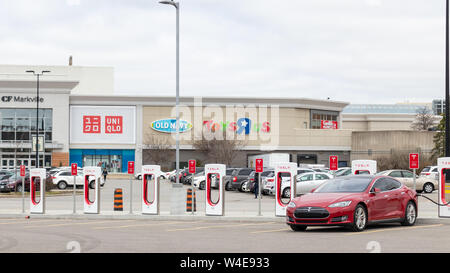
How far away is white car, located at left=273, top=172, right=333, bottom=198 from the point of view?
35.8 m

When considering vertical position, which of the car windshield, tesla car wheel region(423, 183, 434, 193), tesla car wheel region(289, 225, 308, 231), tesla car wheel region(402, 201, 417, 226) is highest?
the car windshield

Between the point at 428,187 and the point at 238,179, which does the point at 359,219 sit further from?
the point at 238,179

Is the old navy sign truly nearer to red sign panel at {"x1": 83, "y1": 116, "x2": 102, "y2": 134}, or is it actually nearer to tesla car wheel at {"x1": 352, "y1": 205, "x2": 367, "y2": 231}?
red sign panel at {"x1": 83, "y1": 116, "x2": 102, "y2": 134}

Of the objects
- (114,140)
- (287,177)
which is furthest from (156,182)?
(114,140)

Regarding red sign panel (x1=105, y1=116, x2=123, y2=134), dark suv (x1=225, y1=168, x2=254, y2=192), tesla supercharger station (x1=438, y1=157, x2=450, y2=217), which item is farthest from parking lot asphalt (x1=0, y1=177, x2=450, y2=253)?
red sign panel (x1=105, y1=116, x2=123, y2=134)

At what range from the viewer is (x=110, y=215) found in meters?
24.8

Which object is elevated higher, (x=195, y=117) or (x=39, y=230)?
(x=195, y=117)

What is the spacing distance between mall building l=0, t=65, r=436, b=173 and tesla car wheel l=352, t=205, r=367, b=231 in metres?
68.5

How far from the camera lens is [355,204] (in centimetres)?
1814

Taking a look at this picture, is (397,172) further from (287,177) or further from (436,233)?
(436,233)

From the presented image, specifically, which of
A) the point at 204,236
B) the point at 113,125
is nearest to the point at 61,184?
A: the point at 204,236

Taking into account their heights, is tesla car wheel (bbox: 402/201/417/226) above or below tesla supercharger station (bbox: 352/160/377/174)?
below
